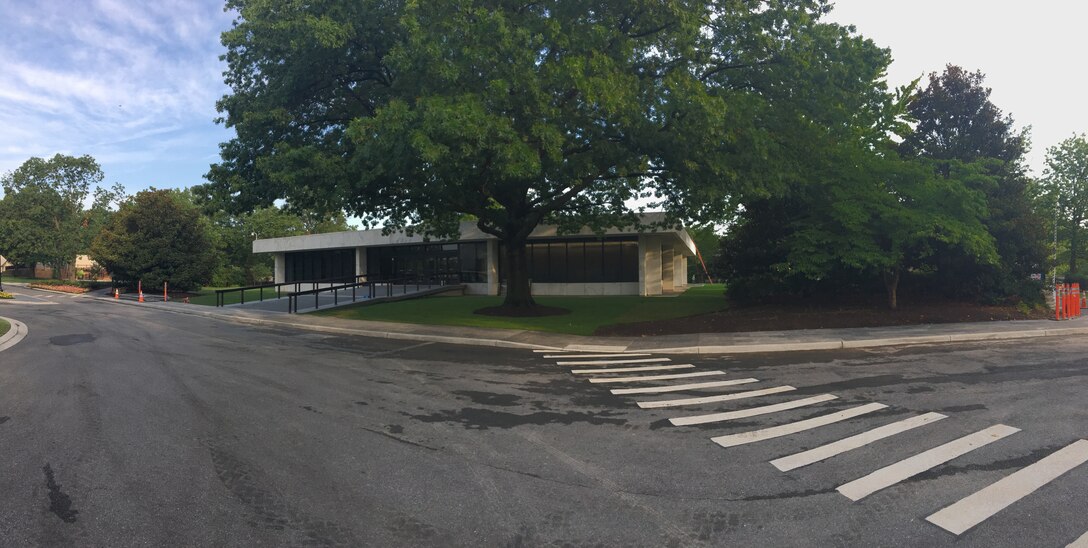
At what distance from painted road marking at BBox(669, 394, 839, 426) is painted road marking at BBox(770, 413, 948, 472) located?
1.10 metres

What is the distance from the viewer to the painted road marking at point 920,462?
13.6 feet

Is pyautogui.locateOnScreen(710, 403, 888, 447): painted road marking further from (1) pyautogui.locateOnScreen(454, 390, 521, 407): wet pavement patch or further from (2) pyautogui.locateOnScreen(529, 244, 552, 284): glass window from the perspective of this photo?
(2) pyautogui.locateOnScreen(529, 244, 552, 284): glass window

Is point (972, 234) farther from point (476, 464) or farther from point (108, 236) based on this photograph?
point (108, 236)

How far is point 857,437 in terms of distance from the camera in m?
5.40

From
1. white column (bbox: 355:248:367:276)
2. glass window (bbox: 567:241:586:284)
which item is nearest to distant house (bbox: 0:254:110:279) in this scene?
white column (bbox: 355:248:367:276)

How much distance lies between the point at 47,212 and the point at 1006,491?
266 feet

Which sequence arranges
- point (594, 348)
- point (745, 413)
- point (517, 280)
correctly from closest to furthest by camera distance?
1. point (745, 413)
2. point (594, 348)
3. point (517, 280)

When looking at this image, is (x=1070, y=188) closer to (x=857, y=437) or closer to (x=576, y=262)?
(x=576, y=262)

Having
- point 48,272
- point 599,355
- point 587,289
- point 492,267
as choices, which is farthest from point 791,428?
point 48,272

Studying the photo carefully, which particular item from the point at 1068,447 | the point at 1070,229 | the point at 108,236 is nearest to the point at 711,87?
the point at 1068,447

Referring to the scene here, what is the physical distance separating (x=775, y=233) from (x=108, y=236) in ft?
135

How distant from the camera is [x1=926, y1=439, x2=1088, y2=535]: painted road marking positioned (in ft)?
11.7

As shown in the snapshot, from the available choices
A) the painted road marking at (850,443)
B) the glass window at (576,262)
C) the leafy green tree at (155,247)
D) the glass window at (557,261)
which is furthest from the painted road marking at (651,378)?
the leafy green tree at (155,247)

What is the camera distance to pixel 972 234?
14430mm
